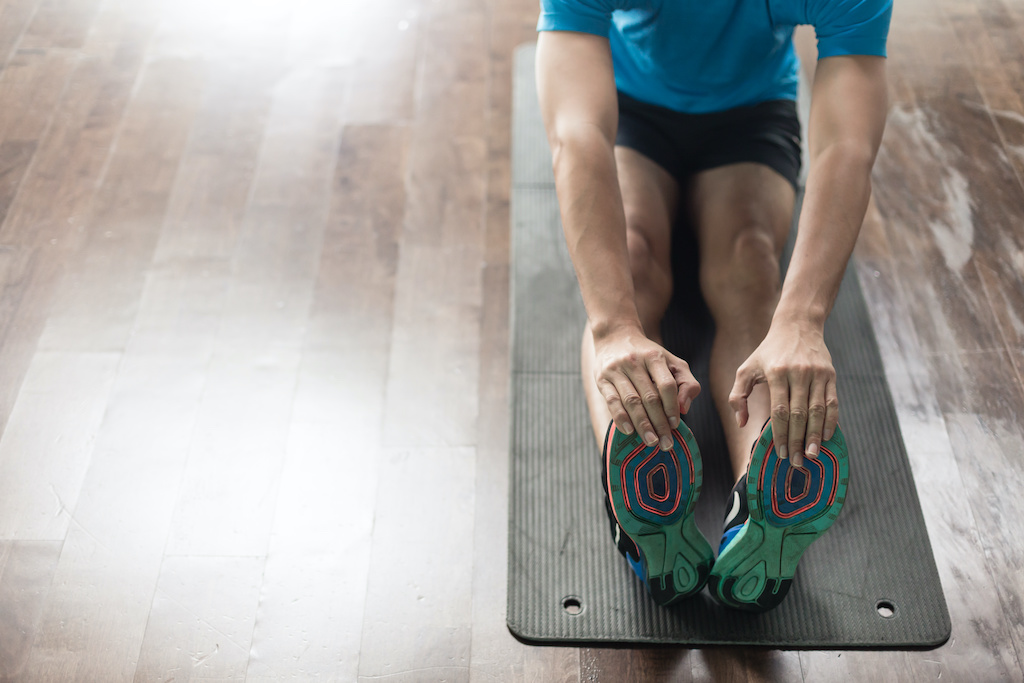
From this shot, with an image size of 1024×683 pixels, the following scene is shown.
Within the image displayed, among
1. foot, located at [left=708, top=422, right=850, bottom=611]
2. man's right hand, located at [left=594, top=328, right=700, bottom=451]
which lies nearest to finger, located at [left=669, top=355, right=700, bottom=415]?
man's right hand, located at [left=594, top=328, right=700, bottom=451]

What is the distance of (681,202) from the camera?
145 cm

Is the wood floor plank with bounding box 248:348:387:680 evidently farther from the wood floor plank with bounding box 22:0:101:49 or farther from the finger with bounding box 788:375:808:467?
the wood floor plank with bounding box 22:0:101:49

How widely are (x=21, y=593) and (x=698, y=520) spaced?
101cm

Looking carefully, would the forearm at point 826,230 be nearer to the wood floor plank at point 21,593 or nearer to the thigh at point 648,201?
the thigh at point 648,201

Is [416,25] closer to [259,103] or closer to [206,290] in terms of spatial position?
[259,103]

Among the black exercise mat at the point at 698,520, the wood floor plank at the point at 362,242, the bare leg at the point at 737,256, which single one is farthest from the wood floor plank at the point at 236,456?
the bare leg at the point at 737,256

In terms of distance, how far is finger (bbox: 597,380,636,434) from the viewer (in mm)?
1014

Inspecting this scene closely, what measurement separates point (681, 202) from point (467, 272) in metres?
0.44

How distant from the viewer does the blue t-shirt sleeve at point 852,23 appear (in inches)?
44.3

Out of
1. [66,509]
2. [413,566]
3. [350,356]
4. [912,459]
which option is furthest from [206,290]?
[912,459]

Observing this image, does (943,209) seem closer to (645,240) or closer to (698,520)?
(645,240)

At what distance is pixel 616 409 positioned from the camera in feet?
3.33

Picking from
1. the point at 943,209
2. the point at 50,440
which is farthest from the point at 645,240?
the point at 50,440

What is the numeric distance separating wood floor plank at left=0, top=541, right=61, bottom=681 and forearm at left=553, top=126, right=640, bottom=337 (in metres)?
0.90
